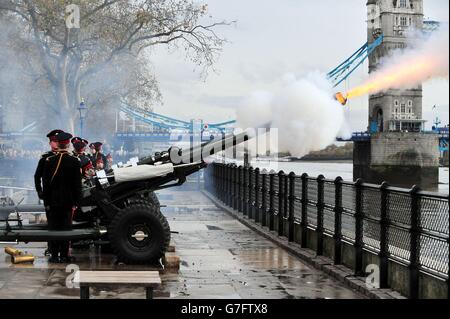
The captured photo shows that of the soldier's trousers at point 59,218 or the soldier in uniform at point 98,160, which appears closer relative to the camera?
the soldier's trousers at point 59,218

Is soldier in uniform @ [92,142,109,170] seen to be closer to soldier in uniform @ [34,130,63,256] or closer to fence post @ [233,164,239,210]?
fence post @ [233,164,239,210]

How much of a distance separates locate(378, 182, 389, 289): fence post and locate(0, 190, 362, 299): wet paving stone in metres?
0.38

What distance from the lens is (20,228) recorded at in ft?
40.7

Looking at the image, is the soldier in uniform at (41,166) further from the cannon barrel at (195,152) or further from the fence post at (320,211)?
the fence post at (320,211)

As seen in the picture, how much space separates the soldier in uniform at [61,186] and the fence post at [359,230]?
3881 mm

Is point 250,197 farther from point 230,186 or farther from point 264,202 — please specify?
point 230,186

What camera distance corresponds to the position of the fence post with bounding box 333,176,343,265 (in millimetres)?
12445

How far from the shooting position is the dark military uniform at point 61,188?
12508 mm

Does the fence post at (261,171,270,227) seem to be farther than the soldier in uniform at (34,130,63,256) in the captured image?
Yes

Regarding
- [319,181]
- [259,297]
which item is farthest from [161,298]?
[319,181]

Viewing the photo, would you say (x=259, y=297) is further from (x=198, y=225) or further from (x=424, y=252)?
(x=198, y=225)

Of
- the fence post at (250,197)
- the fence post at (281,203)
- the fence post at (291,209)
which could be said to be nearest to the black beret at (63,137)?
the fence post at (291,209)
